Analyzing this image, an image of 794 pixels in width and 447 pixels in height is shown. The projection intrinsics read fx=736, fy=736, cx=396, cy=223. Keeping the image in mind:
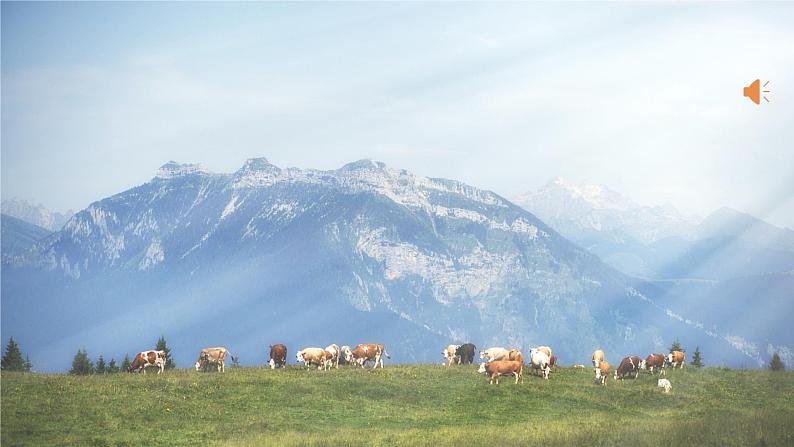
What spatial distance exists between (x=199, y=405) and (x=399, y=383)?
1362cm

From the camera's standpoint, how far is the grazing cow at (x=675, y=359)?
199 ft

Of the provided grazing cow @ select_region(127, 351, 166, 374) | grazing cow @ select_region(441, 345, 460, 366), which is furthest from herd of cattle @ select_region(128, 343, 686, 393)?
grazing cow @ select_region(441, 345, 460, 366)

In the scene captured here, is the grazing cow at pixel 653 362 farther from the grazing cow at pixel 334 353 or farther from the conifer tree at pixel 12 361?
the conifer tree at pixel 12 361

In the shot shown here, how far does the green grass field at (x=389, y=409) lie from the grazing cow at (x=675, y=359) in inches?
191

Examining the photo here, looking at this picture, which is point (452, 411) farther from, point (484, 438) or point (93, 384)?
point (93, 384)

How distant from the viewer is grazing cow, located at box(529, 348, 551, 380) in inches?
2137

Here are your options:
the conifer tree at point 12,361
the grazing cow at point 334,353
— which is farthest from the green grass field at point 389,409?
the conifer tree at point 12,361

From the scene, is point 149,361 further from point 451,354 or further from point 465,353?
point 465,353

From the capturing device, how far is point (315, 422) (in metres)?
41.6

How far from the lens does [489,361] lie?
59094 millimetres

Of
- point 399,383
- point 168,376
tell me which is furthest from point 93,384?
point 399,383

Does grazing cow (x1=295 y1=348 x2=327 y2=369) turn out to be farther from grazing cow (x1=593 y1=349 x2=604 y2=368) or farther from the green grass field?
grazing cow (x1=593 y1=349 x2=604 y2=368)

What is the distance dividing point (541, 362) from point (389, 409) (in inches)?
603

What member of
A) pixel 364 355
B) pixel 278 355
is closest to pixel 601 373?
pixel 364 355
